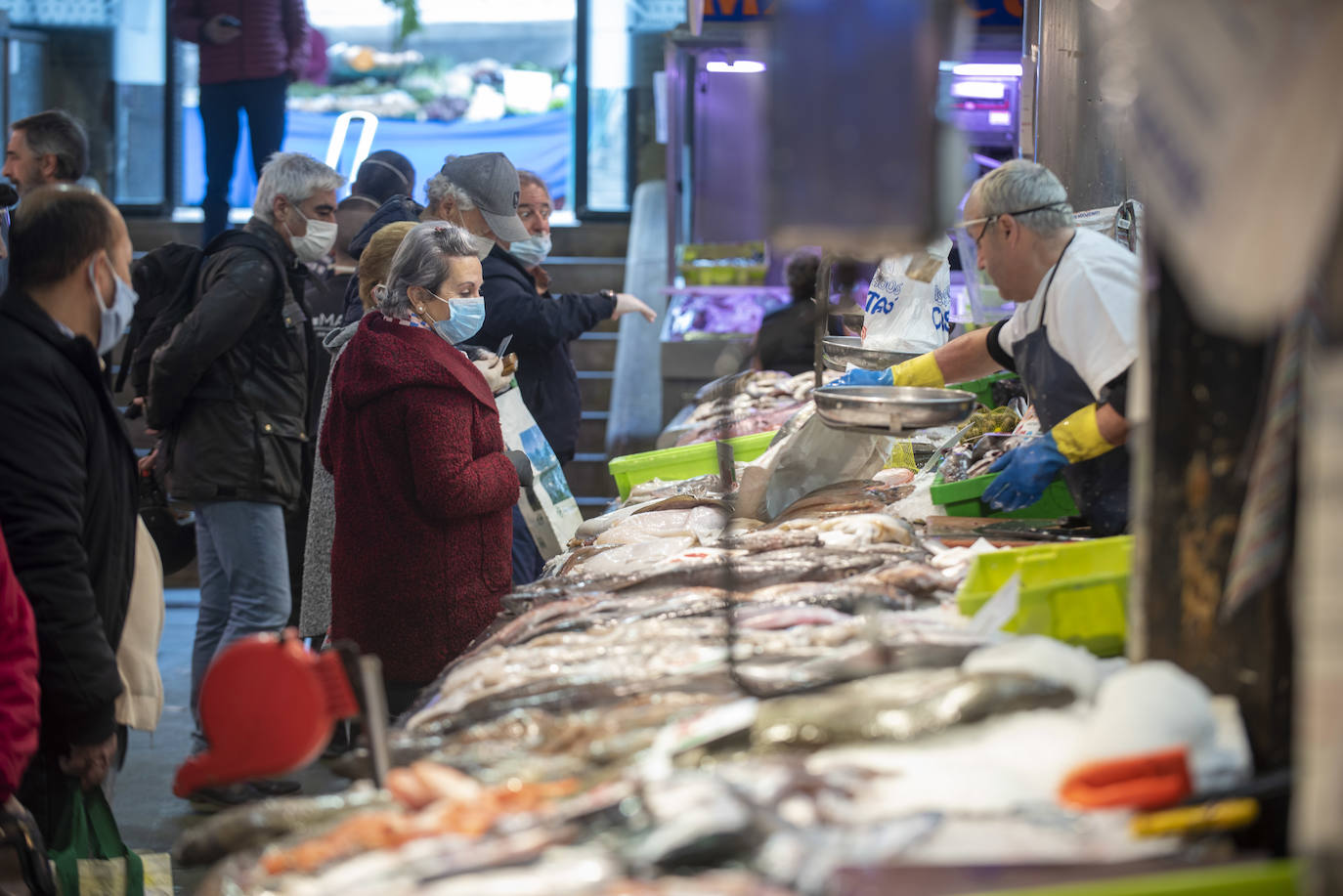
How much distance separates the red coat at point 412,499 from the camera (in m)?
→ 3.88

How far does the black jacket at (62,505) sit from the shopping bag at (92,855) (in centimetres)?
18

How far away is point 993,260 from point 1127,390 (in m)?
0.67

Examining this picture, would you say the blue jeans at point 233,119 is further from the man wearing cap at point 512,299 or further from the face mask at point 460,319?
the face mask at point 460,319

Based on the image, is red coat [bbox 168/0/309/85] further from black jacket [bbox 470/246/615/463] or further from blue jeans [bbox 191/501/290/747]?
blue jeans [bbox 191/501/290/747]

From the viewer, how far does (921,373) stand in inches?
181

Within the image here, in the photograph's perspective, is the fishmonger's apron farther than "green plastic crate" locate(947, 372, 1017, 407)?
No

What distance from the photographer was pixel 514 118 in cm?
1317

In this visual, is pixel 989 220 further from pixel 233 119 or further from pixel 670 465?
pixel 233 119

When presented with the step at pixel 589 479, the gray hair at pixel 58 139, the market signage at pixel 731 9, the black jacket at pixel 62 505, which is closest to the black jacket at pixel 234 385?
the gray hair at pixel 58 139

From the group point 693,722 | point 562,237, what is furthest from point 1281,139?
point 562,237

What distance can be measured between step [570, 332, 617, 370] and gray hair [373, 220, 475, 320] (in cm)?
638

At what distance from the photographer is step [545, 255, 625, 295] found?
1080cm

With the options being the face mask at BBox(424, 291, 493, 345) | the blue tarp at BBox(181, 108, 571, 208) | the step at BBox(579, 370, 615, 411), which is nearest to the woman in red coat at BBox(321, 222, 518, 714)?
the face mask at BBox(424, 291, 493, 345)

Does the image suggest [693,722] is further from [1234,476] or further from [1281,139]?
[1281,139]
